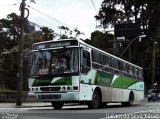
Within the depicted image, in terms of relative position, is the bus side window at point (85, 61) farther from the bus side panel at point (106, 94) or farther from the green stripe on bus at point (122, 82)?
the green stripe on bus at point (122, 82)

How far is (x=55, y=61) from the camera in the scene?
21109mm

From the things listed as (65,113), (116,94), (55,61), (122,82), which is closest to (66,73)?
(55,61)

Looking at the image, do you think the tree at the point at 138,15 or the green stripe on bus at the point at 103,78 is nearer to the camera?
the green stripe on bus at the point at 103,78

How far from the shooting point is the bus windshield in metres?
20.7

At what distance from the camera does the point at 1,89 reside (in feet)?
116

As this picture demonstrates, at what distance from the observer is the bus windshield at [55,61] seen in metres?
20.7

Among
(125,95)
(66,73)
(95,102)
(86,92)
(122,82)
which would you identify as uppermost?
(66,73)

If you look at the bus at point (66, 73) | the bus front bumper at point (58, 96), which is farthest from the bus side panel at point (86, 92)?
the bus front bumper at point (58, 96)

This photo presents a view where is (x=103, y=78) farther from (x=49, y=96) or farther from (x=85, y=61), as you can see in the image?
(x=49, y=96)

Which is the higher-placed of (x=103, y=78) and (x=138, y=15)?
(x=138, y=15)

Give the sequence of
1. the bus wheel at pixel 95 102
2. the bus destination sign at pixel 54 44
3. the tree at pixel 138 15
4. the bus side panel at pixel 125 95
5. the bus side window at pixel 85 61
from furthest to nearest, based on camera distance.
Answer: the tree at pixel 138 15 < the bus side panel at pixel 125 95 < the bus wheel at pixel 95 102 < the bus destination sign at pixel 54 44 < the bus side window at pixel 85 61

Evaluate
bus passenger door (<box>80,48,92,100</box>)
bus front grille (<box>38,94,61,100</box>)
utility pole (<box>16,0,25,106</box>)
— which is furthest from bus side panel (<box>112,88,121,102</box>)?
utility pole (<box>16,0,25,106</box>)

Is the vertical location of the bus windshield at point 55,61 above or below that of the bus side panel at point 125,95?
above

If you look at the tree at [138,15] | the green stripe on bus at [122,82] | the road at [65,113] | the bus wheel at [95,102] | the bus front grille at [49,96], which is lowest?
the road at [65,113]
